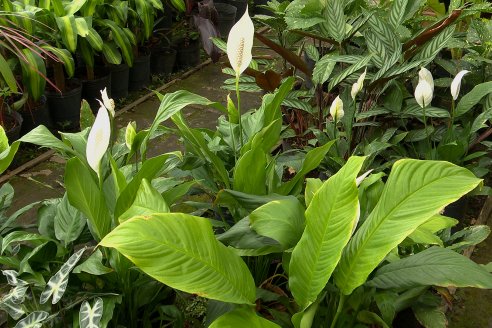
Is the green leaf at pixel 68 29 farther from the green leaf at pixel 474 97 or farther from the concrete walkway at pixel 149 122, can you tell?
the green leaf at pixel 474 97

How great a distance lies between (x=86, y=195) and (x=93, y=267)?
175 millimetres

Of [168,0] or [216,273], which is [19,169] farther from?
[216,273]

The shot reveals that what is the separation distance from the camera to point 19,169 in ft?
8.74

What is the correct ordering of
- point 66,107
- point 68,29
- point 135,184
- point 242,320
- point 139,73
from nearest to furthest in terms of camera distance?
point 242,320
point 135,184
point 68,29
point 66,107
point 139,73

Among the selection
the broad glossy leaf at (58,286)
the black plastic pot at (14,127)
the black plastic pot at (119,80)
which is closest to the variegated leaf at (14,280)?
the broad glossy leaf at (58,286)

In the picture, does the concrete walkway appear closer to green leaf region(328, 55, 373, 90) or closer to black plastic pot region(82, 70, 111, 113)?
black plastic pot region(82, 70, 111, 113)

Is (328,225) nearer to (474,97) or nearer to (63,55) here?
(474,97)

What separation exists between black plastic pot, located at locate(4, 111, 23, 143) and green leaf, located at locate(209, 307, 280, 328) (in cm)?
184

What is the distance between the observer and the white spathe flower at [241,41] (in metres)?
1.25

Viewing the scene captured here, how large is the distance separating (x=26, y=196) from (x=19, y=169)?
→ 0.76ft

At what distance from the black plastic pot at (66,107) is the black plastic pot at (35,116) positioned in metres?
0.05

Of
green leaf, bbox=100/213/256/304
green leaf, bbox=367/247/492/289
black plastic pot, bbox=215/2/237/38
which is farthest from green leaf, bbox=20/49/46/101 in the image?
black plastic pot, bbox=215/2/237/38

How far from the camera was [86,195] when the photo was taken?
1.27m

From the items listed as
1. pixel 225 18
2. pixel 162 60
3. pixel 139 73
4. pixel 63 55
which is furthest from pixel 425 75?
pixel 225 18
